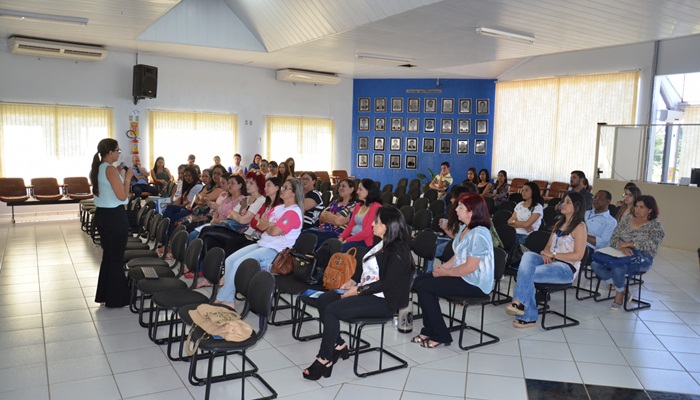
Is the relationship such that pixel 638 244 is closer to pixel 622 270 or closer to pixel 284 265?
pixel 622 270

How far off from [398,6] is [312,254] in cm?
392

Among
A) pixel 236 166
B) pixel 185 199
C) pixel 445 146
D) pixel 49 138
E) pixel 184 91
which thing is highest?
pixel 184 91

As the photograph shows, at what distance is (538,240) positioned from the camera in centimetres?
569

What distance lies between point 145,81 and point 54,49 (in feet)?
6.05

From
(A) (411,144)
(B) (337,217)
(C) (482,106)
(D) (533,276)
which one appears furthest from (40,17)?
(C) (482,106)

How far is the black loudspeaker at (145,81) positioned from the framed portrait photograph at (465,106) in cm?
859

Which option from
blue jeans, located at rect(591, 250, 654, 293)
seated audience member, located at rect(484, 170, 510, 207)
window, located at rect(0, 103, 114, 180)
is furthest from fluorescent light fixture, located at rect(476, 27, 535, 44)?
window, located at rect(0, 103, 114, 180)

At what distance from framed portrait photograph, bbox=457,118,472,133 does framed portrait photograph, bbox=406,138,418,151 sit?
1.37 metres

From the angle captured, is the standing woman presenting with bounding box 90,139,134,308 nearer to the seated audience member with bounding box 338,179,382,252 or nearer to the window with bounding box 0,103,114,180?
the seated audience member with bounding box 338,179,382,252

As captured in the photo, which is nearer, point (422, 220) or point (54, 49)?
point (422, 220)

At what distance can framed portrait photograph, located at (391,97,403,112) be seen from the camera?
636 inches

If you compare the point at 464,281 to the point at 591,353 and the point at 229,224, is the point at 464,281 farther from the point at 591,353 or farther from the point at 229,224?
the point at 229,224

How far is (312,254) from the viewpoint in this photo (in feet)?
16.6

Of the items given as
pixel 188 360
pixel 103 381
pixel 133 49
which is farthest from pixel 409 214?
pixel 133 49
